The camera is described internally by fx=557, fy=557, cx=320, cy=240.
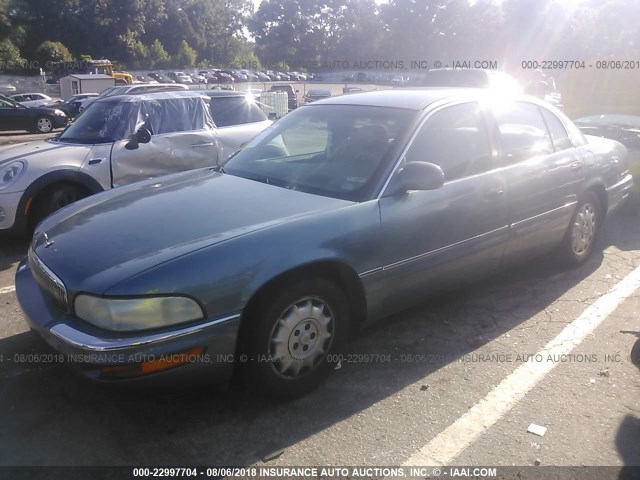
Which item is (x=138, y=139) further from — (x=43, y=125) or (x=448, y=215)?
(x=43, y=125)

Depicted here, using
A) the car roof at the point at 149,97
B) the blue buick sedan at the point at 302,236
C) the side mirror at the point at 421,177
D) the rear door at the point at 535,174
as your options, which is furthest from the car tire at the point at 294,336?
the car roof at the point at 149,97

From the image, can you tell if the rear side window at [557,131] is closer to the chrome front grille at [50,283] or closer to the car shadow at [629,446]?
the car shadow at [629,446]

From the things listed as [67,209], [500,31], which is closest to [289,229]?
[67,209]

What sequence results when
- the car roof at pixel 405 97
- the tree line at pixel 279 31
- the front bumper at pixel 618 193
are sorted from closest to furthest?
the car roof at pixel 405 97, the front bumper at pixel 618 193, the tree line at pixel 279 31

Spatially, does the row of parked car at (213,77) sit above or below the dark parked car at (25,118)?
above

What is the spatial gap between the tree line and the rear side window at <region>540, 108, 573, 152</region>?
3855 cm

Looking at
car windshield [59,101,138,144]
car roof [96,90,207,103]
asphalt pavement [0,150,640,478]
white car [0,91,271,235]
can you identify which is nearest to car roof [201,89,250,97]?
white car [0,91,271,235]

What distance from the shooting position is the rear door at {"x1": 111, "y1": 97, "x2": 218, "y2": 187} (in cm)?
634

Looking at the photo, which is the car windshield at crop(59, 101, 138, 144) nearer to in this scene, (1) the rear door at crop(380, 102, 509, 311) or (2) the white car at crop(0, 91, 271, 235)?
(2) the white car at crop(0, 91, 271, 235)

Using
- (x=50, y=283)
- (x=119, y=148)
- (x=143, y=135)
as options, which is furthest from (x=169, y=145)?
(x=50, y=283)

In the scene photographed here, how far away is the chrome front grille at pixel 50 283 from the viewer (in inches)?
108

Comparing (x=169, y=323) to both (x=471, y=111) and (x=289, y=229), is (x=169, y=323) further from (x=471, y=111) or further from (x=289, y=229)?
(x=471, y=111)

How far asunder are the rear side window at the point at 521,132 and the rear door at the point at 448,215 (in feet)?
0.70

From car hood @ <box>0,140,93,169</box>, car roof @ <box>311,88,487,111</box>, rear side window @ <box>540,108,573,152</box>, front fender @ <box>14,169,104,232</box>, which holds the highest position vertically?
car roof @ <box>311,88,487,111</box>
